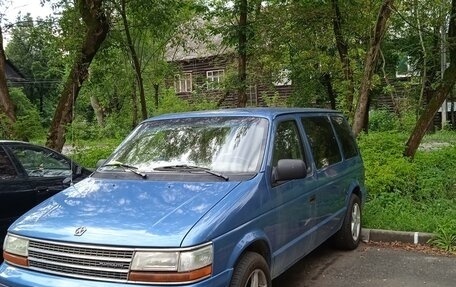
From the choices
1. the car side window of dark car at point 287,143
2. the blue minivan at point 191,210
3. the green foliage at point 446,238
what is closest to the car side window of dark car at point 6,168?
the blue minivan at point 191,210

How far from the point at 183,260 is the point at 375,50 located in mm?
8373

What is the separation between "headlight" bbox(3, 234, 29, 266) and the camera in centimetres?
362

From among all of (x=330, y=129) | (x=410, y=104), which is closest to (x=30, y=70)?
(x=410, y=104)

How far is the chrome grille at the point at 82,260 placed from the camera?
10.7 feet

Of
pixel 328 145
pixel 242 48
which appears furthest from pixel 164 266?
pixel 242 48

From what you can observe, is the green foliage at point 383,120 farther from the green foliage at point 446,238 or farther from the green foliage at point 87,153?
the green foliage at point 446,238

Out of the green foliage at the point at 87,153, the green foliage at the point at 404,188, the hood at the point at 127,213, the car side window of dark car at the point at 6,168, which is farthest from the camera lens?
the green foliage at the point at 87,153

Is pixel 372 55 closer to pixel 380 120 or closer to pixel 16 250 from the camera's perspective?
pixel 16 250

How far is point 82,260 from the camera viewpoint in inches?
132

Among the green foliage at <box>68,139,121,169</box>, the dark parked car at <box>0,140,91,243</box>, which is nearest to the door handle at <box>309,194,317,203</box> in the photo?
the dark parked car at <box>0,140,91,243</box>

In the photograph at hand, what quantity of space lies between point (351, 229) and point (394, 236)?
80 cm

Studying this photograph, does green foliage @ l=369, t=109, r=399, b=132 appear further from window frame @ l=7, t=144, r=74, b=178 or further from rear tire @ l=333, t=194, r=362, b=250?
window frame @ l=7, t=144, r=74, b=178

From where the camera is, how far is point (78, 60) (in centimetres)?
1129

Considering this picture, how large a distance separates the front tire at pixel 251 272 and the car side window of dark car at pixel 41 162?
11.8 feet
